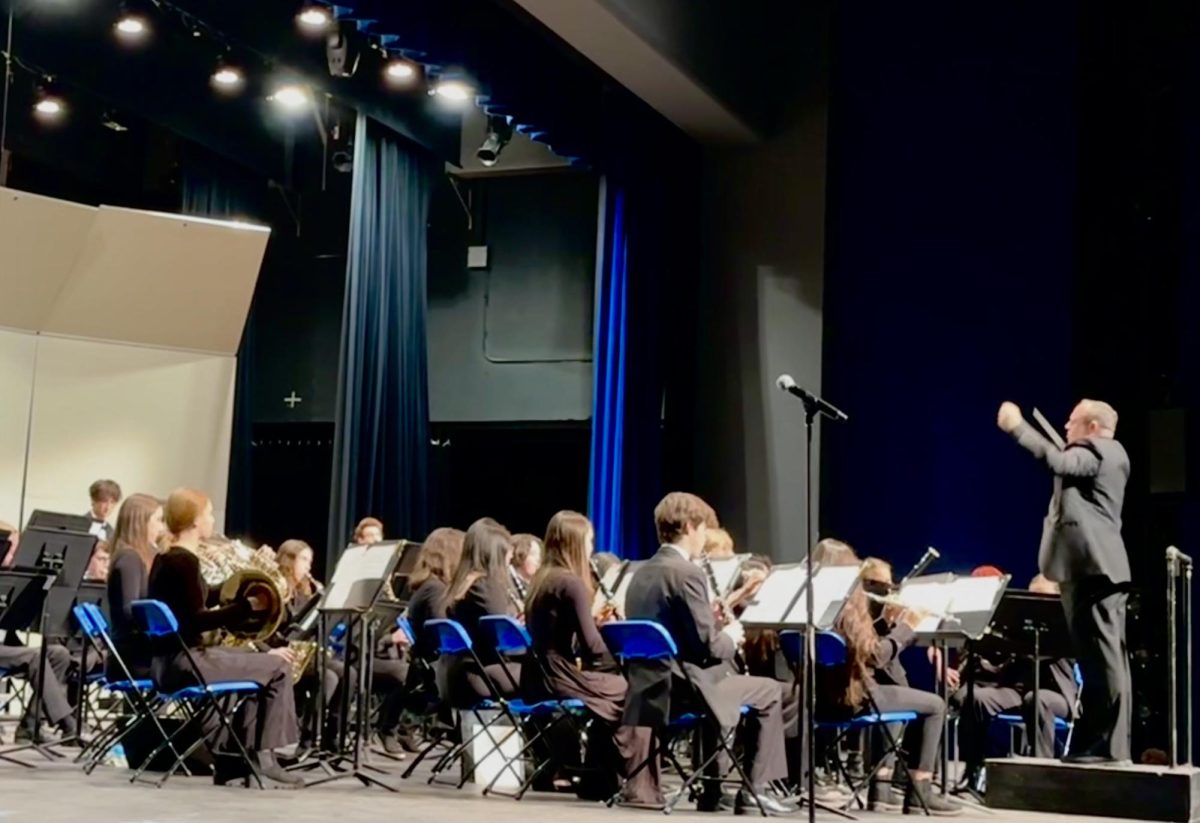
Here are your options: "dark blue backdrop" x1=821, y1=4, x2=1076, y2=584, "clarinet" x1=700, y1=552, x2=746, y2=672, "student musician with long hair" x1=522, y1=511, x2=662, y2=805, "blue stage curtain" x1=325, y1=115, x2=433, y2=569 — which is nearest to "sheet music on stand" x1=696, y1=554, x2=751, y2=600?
"clarinet" x1=700, y1=552, x2=746, y2=672

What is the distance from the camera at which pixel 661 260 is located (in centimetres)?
1247

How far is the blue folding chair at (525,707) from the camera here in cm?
701

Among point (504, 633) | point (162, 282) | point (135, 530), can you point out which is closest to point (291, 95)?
point (162, 282)

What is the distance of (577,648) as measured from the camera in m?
7.11

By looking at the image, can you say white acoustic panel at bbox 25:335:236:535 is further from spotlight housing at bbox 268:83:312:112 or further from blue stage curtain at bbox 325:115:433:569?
spotlight housing at bbox 268:83:312:112

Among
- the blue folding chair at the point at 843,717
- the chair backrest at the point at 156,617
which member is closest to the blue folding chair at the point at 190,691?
the chair backrest at the point at 156,617

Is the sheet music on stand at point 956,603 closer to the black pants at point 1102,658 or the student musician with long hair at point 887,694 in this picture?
the student musician with long hair at point 887,694

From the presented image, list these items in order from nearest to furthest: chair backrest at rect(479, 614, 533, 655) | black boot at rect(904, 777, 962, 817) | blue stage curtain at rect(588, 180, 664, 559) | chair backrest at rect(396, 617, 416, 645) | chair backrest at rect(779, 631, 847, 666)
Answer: chair backrest at rect(779, 631, 847, 666) → black boot at rect(904, 777, 962, 817) → chair backrest at rect(479, 614, 533, 655) → chair backrest at rect(396, 617, 416, 645) → blue stage curtain at rect(588, 180, 664, 559)

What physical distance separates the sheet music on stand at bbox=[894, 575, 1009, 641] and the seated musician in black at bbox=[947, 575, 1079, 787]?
2.82 feet

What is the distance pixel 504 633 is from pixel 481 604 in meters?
0.31

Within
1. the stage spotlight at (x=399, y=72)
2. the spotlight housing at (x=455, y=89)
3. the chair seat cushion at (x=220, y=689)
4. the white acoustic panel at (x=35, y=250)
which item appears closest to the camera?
the chair seat cushion at (x=220, y=689)

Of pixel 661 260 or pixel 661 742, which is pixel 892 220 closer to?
pixel 661 260

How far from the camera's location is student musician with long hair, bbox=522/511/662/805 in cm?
686

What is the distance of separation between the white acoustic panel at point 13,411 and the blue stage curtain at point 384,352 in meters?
2.25
